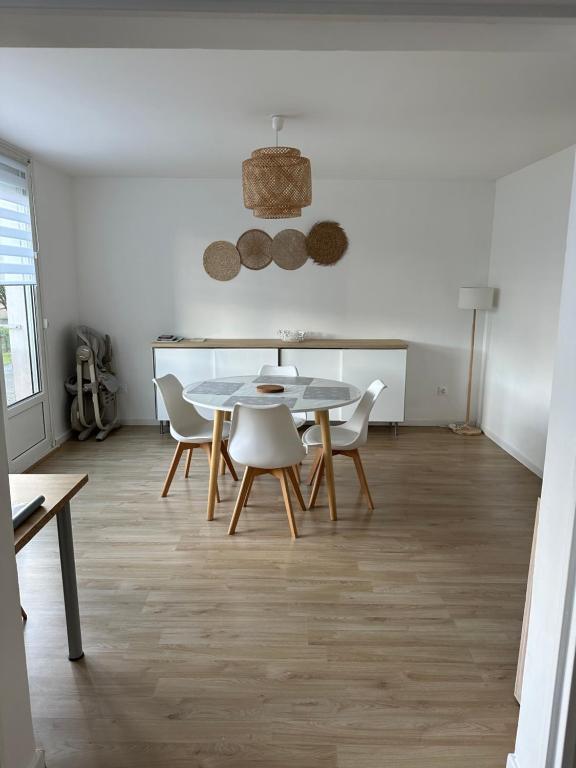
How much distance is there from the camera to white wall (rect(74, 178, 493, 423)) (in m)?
5.40

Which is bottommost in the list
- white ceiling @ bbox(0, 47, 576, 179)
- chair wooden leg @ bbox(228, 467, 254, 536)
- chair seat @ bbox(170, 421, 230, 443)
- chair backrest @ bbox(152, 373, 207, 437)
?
chair wooden leg @ bbox(228, 467, 254, 536)

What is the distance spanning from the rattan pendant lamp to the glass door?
200cm

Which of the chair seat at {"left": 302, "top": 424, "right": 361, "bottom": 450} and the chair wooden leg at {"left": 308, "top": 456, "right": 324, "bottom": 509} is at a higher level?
the chair seat at {"left": 302, "top": 424, "right": 361, "bottom": 450}

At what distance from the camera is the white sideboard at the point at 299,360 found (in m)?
5.30

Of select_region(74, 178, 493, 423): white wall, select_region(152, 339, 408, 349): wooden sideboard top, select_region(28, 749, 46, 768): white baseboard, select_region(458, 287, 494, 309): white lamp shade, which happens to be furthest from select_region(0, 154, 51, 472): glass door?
select_region(458, 287, 494, 309): white lamp shade

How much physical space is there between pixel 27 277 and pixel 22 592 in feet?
8.77

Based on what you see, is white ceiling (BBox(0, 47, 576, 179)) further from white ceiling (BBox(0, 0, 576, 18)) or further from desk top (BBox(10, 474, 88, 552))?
desk top (BBox(10, 474, 88, 552))

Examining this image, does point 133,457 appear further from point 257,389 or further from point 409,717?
point 409,717

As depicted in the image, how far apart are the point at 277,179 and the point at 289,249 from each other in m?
2.27

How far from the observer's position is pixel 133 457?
4719mm

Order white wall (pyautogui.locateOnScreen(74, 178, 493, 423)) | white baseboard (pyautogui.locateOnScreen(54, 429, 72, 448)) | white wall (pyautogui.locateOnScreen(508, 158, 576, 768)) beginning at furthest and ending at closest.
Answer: white wall (pyautogui.locateOnScreen(74, 178, 493, 423)), white baseboard (pyautogui.locateOnScreen(54, 429, 72, 448)), white wall (pyautogui.locateOnScreen(508, 158, 576, 768))

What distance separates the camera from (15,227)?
420 cm

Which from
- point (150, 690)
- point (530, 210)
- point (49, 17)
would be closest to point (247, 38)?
point (49, 17)

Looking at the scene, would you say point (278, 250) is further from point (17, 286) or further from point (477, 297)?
point (17, 286)
